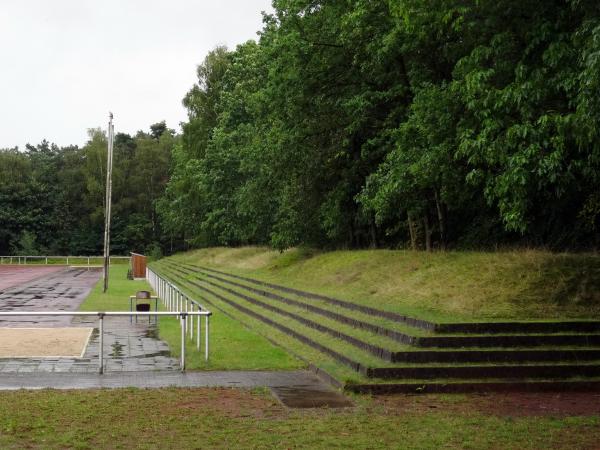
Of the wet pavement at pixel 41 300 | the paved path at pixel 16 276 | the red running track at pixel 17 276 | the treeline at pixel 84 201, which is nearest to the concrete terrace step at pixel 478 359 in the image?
the wet pavement at pixel 41 300

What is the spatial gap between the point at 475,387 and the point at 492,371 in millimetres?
529

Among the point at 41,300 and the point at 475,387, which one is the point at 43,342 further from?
the point at 41,300

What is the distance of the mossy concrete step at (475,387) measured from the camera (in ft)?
31.3

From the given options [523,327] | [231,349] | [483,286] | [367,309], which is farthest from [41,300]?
[523,327]

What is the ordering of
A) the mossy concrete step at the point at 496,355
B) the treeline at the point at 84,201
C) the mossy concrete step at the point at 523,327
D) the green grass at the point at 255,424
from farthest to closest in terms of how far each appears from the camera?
the treeline at the point at 84,201 < the mossy concrete step at the point at 523,327 < the mossy concrete step at the point at 496,355 < the green grass at the point at 255,424

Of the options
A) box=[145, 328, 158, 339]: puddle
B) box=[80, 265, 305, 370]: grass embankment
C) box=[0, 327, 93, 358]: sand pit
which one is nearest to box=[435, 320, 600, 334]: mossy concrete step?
box=[80, 265, 305, 370]: grass embankment

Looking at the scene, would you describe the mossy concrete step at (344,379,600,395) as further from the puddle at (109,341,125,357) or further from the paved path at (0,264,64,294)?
the paved path at (0,264,64,294)

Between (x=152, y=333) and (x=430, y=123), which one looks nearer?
(x=430, y=123)

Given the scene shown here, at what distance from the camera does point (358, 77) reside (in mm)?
23188

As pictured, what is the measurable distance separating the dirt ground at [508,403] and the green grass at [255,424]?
3cm

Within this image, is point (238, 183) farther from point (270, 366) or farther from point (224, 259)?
point (270, 366)

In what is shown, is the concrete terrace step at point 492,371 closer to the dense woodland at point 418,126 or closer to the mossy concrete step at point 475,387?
the mossy concrete step at point 475,387

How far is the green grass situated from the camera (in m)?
7.00

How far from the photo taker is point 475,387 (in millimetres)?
9695
